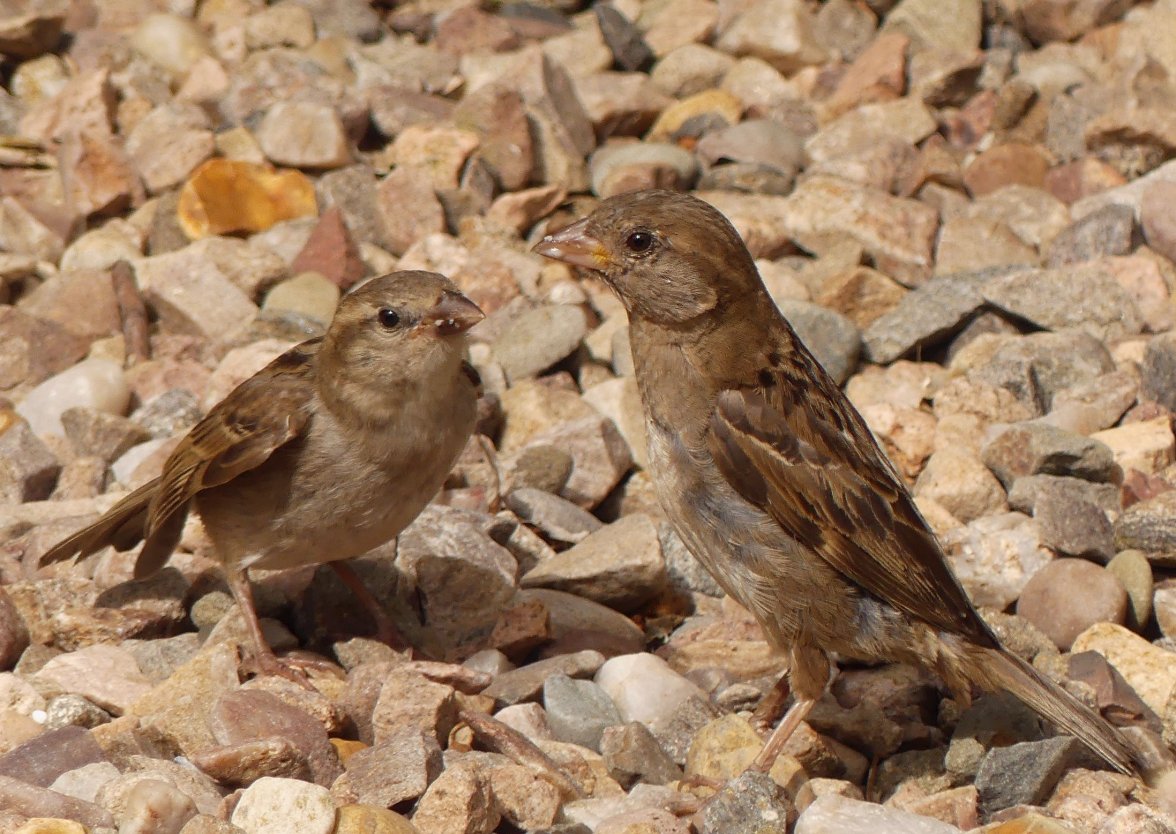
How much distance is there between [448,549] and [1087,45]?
478 centimetres

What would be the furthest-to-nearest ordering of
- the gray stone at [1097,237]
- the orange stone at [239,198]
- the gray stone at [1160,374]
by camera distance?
the orange stone at [239,198], the gray stone at [1097,237], the gray stone at [1160,374]

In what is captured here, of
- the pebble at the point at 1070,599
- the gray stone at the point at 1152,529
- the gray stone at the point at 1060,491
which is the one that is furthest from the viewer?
the gray stone at the point at 1060,491

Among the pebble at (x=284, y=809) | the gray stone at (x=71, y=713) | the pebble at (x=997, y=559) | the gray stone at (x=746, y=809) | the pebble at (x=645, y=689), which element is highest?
the pebble at (x=284, y=809)

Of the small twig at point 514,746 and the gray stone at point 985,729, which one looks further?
the gray stone at point 985,729

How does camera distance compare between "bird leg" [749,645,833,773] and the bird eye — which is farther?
the bird eye

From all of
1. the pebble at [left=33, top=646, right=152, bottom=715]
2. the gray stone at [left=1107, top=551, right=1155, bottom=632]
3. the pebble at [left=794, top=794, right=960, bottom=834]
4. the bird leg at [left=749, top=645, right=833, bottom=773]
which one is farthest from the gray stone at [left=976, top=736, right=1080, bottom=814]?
the pebble at [left=33, top=646, right=152, bottom=715]

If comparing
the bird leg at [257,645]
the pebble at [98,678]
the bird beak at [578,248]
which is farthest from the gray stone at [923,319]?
the pebble at [98,678]

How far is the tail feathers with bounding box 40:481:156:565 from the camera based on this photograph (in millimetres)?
4887

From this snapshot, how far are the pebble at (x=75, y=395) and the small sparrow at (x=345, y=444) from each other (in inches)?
51.1

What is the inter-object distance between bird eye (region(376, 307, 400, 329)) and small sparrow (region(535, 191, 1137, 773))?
0.56 metres

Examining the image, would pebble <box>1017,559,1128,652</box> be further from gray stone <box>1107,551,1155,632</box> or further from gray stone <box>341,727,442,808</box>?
gray stone <box>341,727,442,808</box>

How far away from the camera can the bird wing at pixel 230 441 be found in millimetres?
4613

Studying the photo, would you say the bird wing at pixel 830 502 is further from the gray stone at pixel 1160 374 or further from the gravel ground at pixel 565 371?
the gray stone at pixel 1160 374

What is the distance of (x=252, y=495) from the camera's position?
4.69 metres
